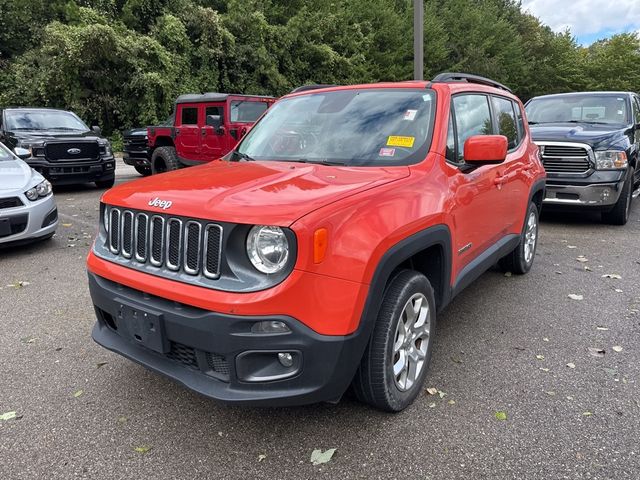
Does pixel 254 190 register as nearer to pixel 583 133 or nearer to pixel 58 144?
pixel 583 133

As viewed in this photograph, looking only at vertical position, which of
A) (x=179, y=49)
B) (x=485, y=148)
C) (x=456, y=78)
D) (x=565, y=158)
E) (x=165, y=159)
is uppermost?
(x=179, y=49)

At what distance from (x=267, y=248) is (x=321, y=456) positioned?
3.40 ft

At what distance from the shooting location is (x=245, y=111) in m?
10.1

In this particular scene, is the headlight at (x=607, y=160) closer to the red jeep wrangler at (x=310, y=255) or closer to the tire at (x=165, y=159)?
the red jeep wrangler at (x=310, y=255)

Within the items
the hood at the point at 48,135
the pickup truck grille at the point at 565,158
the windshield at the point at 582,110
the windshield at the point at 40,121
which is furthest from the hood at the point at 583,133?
the windshield at the point at 40,121

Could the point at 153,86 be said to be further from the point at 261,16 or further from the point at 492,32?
the point at 492,32

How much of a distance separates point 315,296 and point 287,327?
173 mm

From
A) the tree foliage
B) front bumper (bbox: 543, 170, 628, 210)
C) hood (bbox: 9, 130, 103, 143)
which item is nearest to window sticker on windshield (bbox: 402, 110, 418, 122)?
front bumper (bbox: 543, 170, 628, 210)

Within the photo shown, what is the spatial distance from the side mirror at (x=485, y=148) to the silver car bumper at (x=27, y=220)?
4873 millimetres

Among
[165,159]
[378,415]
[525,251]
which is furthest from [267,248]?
[165,159]

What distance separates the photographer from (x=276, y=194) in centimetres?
233

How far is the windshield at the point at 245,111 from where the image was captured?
993cm

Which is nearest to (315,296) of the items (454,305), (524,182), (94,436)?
(94,436)

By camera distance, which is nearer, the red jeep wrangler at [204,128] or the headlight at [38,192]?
the headlight at [38,192]
